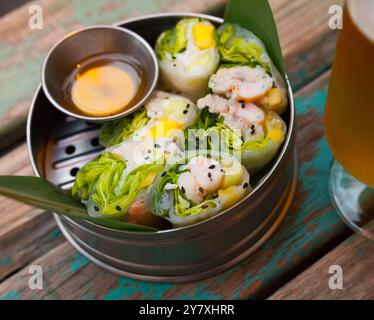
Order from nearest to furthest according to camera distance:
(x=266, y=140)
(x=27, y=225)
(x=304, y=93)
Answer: (x=266, y=140), (x=27, y=225), (x=304, y=93)

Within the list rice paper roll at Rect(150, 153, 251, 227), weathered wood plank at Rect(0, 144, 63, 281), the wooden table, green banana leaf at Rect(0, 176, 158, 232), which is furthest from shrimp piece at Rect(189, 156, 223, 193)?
weathered wood plank at Rect(0, 144, 63, 281)

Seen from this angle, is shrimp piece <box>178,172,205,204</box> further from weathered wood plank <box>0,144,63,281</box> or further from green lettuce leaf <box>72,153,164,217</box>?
weathered wood plank <box>0,144,63,281</box>

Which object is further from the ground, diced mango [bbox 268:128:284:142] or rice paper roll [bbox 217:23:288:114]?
rice paper roll [bbox 217:23:288:114]

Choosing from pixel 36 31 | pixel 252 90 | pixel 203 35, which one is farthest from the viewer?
pixel 36 31

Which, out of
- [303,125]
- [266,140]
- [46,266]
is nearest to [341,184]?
[303,125]

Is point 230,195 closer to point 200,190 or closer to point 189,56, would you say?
point 200,190

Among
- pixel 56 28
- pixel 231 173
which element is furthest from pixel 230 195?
pixel 56 28

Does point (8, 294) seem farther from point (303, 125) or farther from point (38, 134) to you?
point (303, 125)
